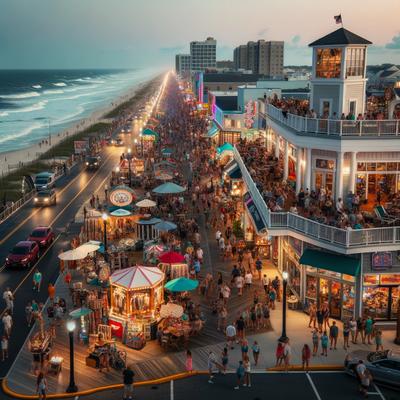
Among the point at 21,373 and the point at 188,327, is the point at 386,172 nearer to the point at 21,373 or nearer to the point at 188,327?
the point at 188,327

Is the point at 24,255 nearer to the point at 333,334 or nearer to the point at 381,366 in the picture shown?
Answer: the point at 333,334

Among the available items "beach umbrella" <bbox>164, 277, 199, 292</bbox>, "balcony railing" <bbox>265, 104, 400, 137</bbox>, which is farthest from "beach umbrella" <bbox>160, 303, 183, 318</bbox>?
"balcony railing" <bbox>265, 104, 400, 137</bbox>

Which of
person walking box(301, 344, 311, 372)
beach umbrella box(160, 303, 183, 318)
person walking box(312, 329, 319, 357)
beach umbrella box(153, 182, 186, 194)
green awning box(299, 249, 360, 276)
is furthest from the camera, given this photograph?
beach umbrella box(153, 182, 186, 194)

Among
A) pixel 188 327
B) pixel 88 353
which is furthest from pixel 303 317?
pixel 88 353

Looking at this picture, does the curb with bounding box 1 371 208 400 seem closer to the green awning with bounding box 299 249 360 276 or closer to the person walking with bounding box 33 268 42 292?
the green awning with bounding box 299 249 360 276

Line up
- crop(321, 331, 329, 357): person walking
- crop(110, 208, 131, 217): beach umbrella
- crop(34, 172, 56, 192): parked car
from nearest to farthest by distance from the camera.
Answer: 1. crop(321, 331, 329, 357): person walking
2. crop(110, 208, 131, 217): beach umbrella
3. crop(34, 172, 56, 192): parked car

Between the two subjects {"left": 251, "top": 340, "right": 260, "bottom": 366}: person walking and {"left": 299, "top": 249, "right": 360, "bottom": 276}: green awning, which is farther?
{"left": 299, "top": 249, "right": 360, "bottom": 276}: green awning

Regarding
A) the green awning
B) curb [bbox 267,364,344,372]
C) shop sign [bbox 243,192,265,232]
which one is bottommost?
curb [bbox 267,364,344,372]

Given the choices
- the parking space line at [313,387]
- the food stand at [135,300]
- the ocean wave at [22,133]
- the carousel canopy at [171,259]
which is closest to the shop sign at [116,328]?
the food stand at [135,300]
